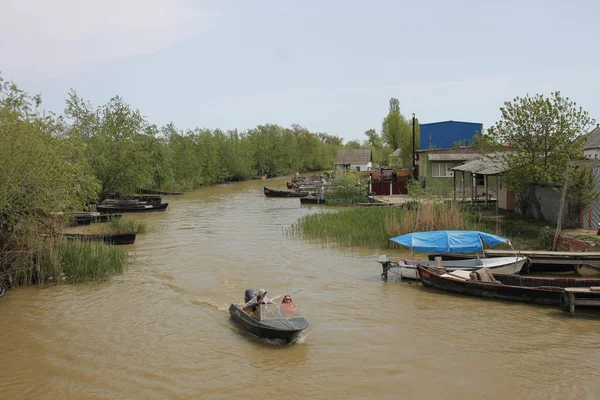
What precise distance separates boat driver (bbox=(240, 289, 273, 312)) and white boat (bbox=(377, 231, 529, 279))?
5631 millimetres

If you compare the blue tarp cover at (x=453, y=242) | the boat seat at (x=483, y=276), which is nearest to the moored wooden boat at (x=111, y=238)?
the blue tarp cover at (x=453, y=242)

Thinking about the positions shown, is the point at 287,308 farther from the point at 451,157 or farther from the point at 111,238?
the point at 451,157

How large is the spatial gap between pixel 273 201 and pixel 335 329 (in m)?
36.4

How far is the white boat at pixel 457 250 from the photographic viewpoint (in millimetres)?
16797

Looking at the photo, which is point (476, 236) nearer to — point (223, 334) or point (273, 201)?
point (223, 334)

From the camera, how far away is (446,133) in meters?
54.7

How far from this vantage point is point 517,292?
48.2ft

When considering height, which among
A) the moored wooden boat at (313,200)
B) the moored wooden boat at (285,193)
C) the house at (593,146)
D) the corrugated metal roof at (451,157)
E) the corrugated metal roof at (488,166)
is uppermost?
the house at (593,146)

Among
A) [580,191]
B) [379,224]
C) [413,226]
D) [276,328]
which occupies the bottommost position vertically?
[276,328]

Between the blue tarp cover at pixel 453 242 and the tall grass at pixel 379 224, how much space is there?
14.2 feet

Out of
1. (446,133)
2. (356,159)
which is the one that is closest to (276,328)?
(446,133)

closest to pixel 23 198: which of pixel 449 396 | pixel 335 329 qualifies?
pixel 335 329

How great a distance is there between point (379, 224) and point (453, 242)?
7.98 m

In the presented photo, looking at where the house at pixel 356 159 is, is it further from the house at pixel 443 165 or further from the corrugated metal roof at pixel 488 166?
the corrugated metal roof at pixel 488 166
